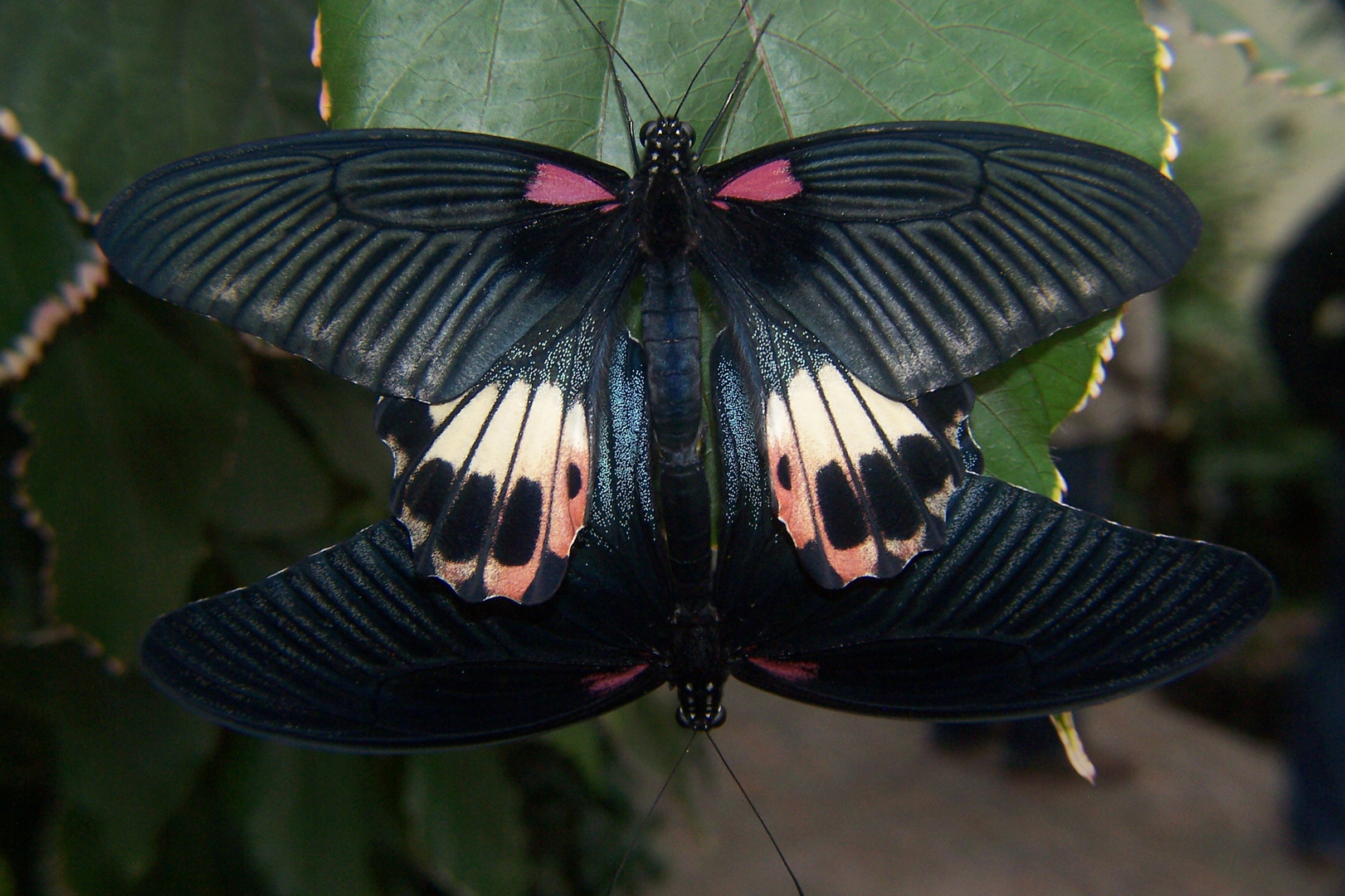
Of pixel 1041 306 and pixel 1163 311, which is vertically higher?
pixel 1041 306

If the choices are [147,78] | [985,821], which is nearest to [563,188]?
[147,78]

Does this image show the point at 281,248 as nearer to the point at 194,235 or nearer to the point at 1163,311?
the point at 194,235

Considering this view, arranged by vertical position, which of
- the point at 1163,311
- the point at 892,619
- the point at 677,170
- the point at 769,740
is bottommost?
the point at 769,740

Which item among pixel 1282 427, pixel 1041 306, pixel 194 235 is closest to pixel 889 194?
pixel 1041 306

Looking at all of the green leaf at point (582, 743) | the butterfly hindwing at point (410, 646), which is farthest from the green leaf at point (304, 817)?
the butterfly hindwing at point (410, 646)

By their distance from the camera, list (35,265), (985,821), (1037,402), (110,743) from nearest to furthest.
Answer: (1037,402) → (35,265) → (110,743) → (985,821)

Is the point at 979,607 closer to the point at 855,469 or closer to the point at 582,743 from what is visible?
the point at 855,469

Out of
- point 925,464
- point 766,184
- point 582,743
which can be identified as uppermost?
point 766,184

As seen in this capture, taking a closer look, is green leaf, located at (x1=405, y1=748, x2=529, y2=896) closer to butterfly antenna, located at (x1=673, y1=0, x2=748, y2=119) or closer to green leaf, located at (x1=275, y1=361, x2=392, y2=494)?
green leaf, located at (x1=275, y1=361, x2=392, y2=494)
